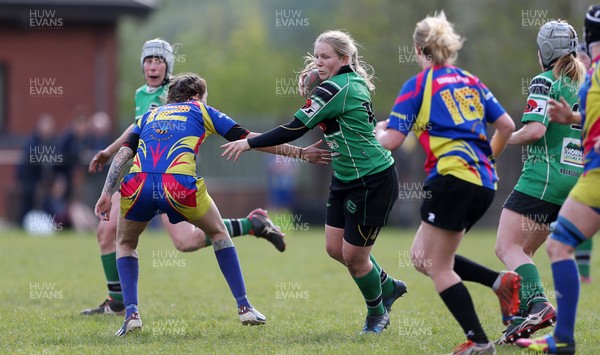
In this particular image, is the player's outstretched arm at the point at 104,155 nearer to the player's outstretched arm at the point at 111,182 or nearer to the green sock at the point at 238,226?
the player's outstretched arm at the point at 111,182

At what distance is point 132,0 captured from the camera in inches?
867

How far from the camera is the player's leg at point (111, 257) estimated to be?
8.01 meters

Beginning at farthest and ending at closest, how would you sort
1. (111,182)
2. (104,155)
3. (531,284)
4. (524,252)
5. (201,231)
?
1. (201,231)
2. (104,155)
3. (111,182)
4. (524,252)
5. (531,284)

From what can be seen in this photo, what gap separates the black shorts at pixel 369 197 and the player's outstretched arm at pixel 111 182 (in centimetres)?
149

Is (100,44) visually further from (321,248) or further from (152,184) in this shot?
(152,184)

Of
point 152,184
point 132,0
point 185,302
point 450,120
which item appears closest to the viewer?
point 450,120

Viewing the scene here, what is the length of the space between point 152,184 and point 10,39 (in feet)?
Result: 56.8

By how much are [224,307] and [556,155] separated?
3487mm

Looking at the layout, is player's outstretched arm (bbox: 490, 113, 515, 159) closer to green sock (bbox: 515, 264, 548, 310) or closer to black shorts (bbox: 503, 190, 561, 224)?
black shorts (bbox: 503, 190, 561, 224)

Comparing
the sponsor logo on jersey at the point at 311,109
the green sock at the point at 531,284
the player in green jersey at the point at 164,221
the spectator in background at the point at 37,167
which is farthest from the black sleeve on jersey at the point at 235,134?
the spectator in background at the point at 37,167

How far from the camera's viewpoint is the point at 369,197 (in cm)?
660

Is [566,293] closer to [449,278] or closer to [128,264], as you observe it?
[449,278]

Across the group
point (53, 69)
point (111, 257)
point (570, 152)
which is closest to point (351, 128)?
point (570, 152)

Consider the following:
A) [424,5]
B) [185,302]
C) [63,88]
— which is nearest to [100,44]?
[63,88]
